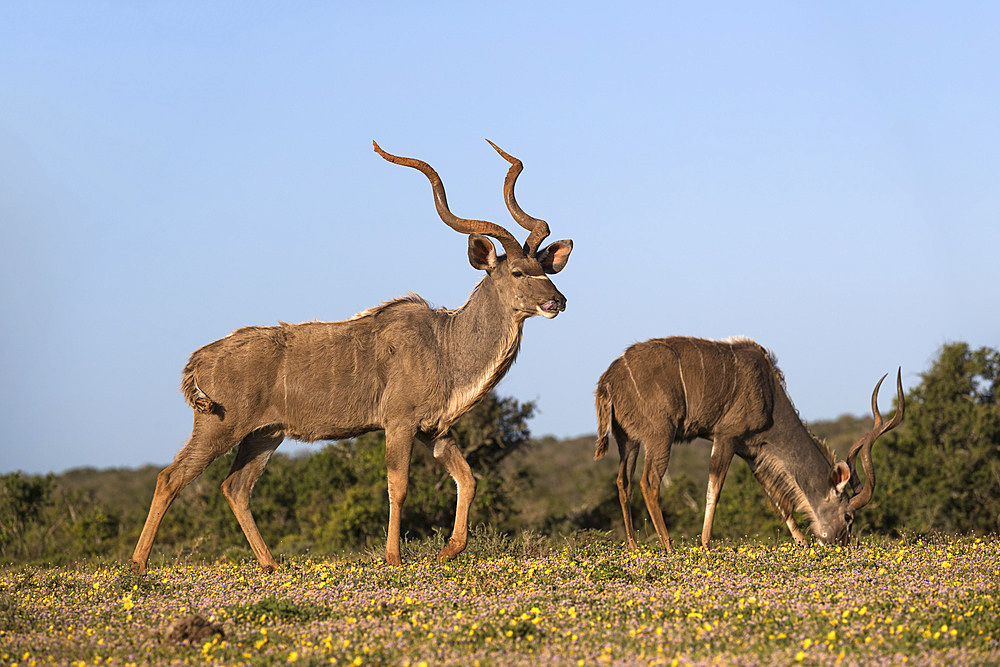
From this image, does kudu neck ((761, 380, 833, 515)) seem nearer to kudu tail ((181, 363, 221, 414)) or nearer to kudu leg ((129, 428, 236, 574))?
kudu leg ((129, 428, 236, 574))

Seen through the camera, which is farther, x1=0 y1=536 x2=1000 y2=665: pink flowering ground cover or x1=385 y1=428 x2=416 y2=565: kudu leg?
x1=385 y1=428 x2=416 y2=565: kudu leg

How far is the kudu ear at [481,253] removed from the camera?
41.1 ft

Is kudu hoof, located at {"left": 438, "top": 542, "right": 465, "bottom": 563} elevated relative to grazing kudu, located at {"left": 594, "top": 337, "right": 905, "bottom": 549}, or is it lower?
lower

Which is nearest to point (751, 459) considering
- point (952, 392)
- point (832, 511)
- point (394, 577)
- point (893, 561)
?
point (832, 511)

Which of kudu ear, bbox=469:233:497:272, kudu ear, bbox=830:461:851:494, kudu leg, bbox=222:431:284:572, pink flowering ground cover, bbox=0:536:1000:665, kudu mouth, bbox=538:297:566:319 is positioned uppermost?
kudu ear, bbox=469:233:497:272

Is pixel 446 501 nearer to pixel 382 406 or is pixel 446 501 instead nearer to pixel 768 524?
pixel 768 524

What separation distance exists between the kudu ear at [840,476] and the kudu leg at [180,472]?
8.68 metres

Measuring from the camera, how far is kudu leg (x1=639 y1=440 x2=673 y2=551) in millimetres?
13867

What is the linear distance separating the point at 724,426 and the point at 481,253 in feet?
15.7

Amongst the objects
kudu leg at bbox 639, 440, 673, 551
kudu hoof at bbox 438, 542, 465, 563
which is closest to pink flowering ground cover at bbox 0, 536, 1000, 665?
kudu hoof at bbox 438, 542, 465, 563

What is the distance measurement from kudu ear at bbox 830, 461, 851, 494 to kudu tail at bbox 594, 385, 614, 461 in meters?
3.51

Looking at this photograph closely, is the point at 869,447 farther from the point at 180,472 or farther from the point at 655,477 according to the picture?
the point at 180,472

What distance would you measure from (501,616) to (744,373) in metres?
7.68

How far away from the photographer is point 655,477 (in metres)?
14.0
